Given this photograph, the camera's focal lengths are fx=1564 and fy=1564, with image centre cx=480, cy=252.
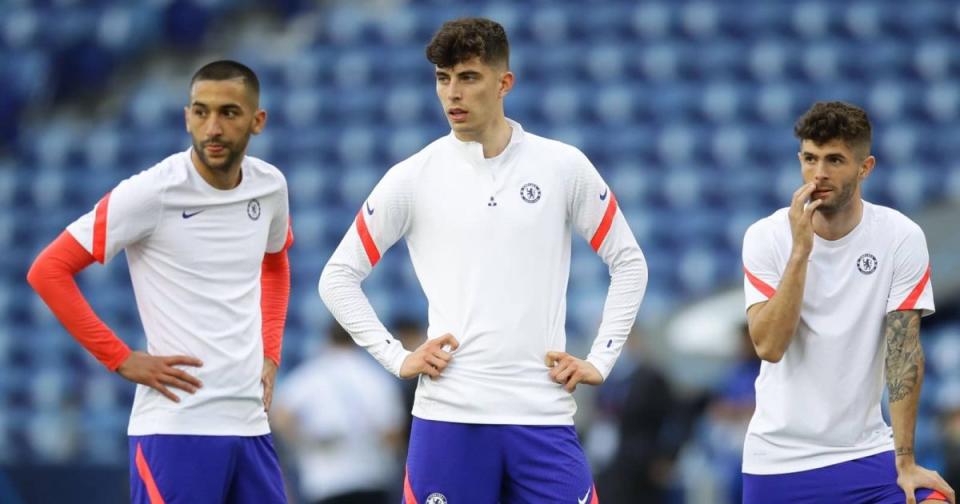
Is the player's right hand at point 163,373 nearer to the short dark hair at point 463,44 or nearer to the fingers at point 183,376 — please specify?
the fingers at point 183,376

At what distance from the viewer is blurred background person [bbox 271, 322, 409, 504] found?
838 cm

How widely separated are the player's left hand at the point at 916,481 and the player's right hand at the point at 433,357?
160cm

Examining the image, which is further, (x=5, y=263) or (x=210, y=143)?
(x=5, y=263)

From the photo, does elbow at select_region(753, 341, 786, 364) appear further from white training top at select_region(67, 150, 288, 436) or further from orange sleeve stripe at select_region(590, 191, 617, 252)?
white training top at select_region(67, 150, 288, 436)

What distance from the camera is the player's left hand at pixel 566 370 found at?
5352 millimetres

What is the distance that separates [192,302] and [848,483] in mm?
2403

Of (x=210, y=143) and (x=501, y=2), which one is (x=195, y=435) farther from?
(x=501, y=2)

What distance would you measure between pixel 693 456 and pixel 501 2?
651cm

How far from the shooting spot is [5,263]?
1576 cm

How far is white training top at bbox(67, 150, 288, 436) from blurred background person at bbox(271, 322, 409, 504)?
268 centimetres

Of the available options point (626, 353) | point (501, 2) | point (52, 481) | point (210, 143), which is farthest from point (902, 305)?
point (501, 2)

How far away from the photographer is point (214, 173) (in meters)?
5.65

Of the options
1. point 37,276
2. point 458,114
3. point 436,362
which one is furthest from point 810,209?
point 37,276

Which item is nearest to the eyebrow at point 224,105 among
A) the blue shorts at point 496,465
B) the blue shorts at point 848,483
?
the blue shorts at point 496,465
